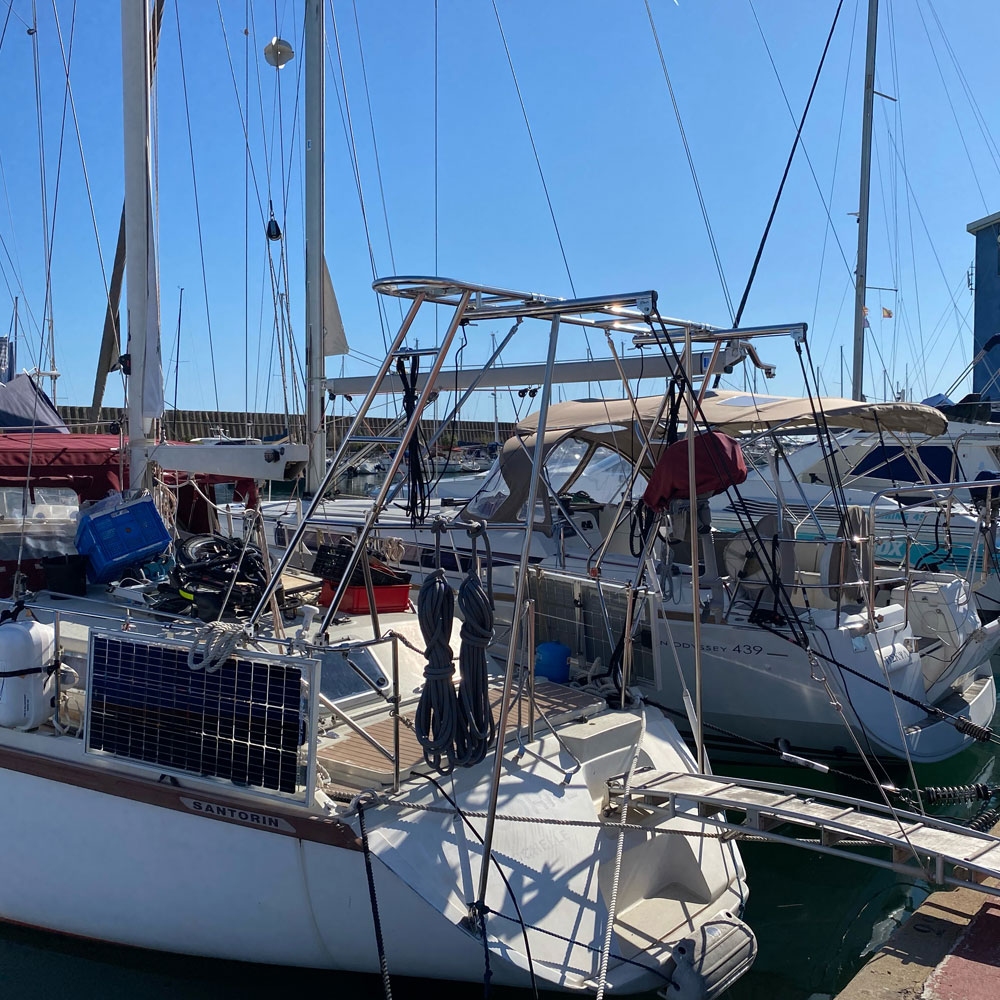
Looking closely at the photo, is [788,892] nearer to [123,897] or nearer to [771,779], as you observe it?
[771,779]

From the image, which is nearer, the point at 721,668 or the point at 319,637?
the point at 319,637

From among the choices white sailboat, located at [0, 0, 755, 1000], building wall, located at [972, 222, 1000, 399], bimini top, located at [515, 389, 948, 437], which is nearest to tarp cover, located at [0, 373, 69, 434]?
bimini top, located at [515, 389, 948, 437]

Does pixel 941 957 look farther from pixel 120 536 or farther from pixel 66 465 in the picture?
pixel 66 465

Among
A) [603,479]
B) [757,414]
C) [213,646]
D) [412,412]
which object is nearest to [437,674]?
[213,646]

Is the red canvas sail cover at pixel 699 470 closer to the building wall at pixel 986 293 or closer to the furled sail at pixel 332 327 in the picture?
the furled sail at pixel 332 327

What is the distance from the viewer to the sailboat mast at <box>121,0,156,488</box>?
22.6 feet

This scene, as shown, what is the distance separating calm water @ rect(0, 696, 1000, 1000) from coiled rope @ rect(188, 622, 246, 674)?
109 cm

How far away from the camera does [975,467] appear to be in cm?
1820

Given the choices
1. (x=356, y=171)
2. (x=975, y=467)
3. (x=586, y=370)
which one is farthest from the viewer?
(x=975, y=467)

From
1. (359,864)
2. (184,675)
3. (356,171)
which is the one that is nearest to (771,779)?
(359,864)

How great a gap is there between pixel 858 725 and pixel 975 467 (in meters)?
12.8

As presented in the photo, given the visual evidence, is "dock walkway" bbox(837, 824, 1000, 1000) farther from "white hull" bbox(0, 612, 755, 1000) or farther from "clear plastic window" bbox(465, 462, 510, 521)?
"clear plastic window" bbox(465, 462, 510, 521)

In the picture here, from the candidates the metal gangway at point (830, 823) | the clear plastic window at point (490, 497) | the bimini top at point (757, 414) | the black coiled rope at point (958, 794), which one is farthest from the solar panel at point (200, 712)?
the clear plastic window at point (490, 497)

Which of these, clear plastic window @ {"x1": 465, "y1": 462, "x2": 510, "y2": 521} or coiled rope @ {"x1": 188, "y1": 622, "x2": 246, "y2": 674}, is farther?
clear plastic window @ {"x1": 465, "y1": 462, "x2": 510, "y2": 521}
